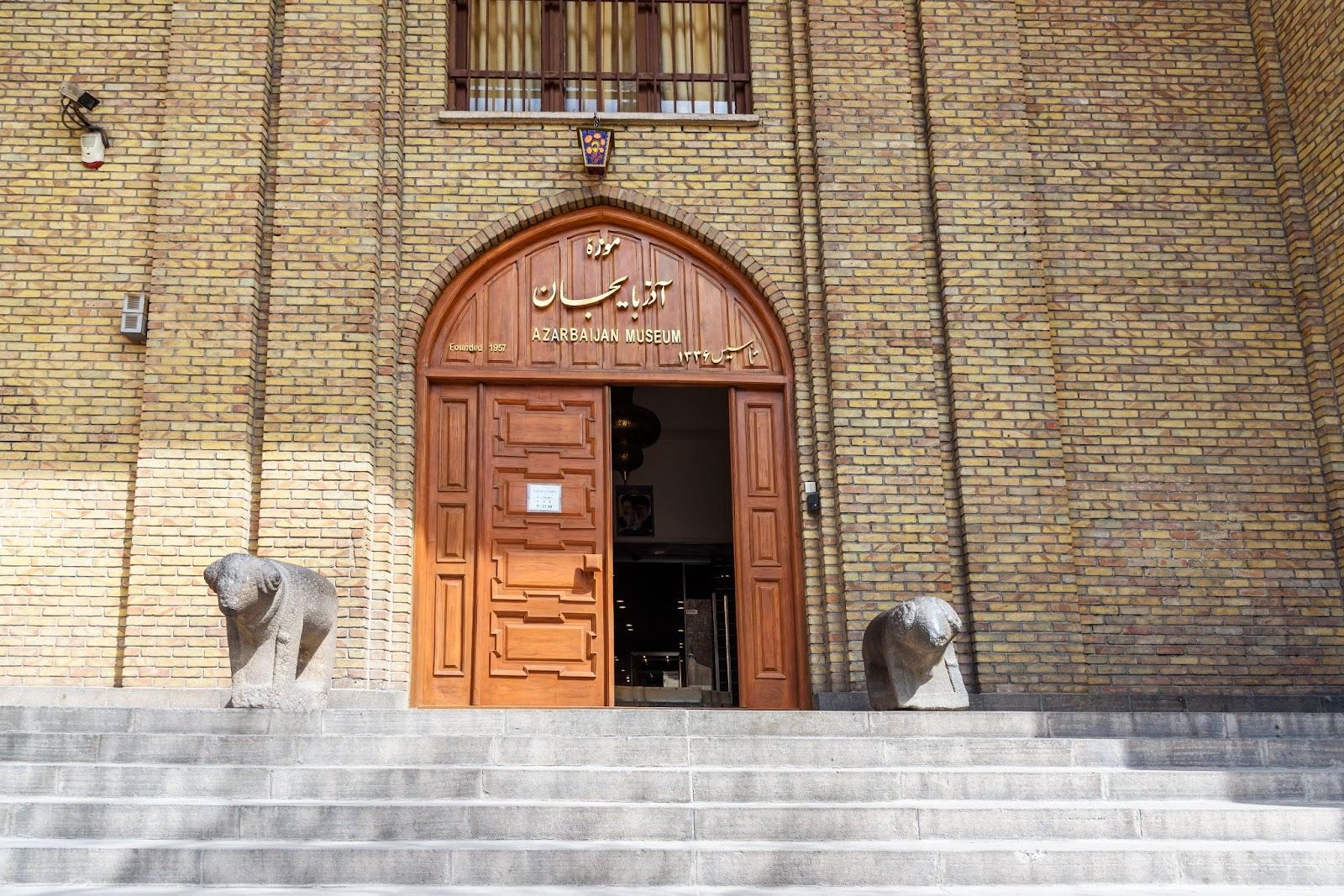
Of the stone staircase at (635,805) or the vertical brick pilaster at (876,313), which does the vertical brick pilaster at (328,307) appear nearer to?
the stone staircase at (635,805)

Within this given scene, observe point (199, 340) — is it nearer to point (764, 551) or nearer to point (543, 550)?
point (543, 550)

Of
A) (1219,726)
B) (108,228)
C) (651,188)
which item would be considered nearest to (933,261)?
(651,188)

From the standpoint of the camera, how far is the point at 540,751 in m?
5.51

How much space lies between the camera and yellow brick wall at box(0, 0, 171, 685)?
27.6 ft

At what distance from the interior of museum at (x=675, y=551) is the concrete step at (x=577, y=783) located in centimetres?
908

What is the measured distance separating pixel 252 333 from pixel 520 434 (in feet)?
6.57

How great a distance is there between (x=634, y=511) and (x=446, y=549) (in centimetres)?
631

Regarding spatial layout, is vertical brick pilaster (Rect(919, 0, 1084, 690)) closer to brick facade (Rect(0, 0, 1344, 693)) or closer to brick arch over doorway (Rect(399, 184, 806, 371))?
brick facade (Rect(0, 0, 1344, 693))

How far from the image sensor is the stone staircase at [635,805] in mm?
4562

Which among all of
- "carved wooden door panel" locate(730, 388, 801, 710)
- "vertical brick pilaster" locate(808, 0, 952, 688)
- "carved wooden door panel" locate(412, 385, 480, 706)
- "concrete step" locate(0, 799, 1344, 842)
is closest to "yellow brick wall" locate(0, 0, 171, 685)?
"carved wooden door panel" locate(412, 385, 480, 706)

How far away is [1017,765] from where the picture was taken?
18.7 ft

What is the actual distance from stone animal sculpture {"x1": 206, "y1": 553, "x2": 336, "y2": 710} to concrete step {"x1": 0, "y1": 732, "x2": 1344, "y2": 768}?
902 millimetres

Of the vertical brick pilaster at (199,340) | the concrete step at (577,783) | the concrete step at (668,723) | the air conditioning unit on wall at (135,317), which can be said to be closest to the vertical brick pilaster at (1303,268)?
the concrete step at (668,723)

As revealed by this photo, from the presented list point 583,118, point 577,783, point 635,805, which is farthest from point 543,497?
point 635,805
